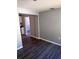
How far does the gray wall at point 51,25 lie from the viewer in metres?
4.63

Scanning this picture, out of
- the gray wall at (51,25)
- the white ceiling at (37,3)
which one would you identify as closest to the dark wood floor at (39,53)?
the gray wall at (51,25)

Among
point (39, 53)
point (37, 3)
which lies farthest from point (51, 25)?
point (37, 3)

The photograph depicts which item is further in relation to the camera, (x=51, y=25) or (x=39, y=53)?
(x=51, y=25)

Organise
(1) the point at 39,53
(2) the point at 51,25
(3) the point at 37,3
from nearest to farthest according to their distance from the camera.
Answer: (3) the point at 37,3
(1) the point at 39,53
(2) the point at 51,25

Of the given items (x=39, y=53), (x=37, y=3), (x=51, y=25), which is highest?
(x=37, y=3)

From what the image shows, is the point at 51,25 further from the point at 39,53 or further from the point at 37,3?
the point at 37,3

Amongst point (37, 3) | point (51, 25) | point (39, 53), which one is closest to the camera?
point (37, 3)

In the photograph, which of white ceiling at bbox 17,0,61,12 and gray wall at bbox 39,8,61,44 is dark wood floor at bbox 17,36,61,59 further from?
white ceiling at bbox 17,0,61,12

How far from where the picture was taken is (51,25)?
5016mm
